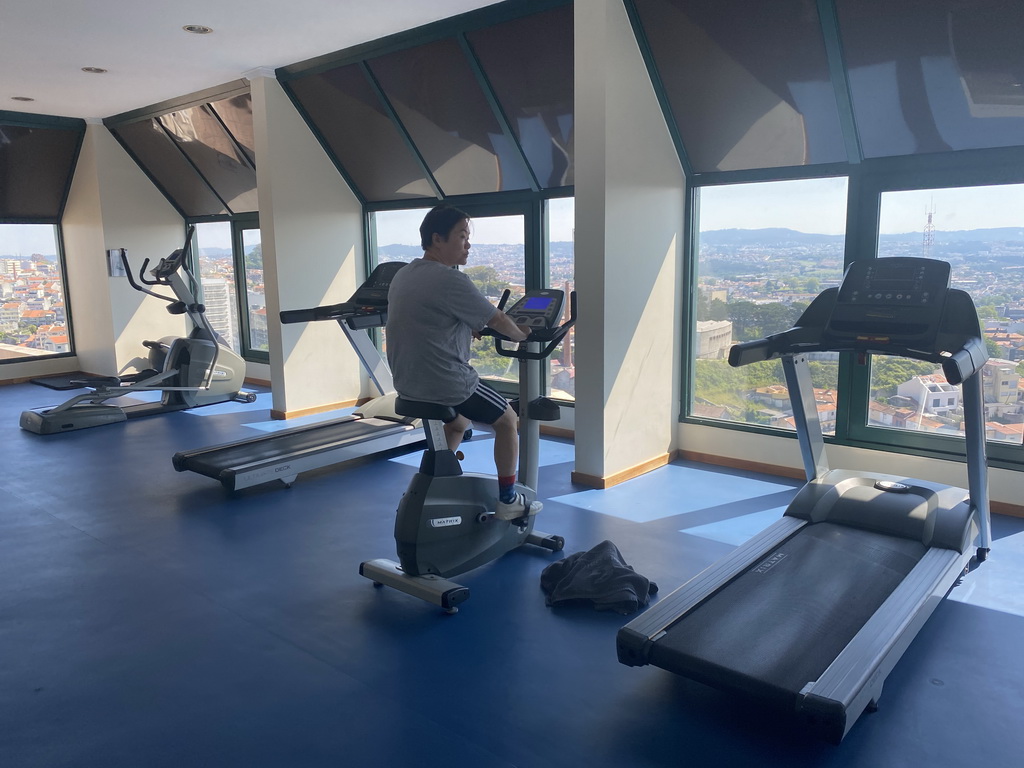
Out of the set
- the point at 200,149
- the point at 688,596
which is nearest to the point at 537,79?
the point at 688,596

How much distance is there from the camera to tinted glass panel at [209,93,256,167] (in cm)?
690

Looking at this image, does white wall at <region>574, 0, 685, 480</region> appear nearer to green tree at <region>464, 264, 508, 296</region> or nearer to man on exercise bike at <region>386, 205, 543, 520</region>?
man on exercise bike at <region>386, 205, 543, 520</region>

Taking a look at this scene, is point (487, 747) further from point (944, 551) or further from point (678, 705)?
point (944, 551)

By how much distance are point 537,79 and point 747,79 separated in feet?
4.62

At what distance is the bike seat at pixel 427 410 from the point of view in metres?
3.25

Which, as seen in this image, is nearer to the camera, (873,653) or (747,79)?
(873,653)

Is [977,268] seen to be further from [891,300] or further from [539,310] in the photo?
[539,310]

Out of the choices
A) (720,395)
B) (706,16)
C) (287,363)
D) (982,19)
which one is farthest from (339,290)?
(982,19)

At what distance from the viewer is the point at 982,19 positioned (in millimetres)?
3605

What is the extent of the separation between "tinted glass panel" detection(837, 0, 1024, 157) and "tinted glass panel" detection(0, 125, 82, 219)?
8.20 m

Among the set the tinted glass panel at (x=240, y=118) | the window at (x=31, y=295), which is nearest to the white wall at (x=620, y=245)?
the tinted glass panel at (x=240, y=118)

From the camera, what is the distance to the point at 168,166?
8586mm

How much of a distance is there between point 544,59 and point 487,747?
13.8 feet

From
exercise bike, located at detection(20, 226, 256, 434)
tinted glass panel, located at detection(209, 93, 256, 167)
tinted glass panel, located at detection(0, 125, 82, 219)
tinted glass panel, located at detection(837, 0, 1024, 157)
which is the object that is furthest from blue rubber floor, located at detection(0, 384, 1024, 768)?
tinted glass panel, located at detection(0, 125, 82, 219)
